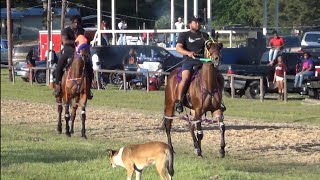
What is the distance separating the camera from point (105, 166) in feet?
44.0

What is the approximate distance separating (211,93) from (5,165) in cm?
424

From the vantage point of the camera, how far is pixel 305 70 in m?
31.9

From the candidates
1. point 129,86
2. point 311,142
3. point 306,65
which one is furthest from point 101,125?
point 129,86

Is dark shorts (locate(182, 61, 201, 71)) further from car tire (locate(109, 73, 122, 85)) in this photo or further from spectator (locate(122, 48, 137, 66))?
spectator (locate(122, 48, 137, 66))

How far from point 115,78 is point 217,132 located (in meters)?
20.0

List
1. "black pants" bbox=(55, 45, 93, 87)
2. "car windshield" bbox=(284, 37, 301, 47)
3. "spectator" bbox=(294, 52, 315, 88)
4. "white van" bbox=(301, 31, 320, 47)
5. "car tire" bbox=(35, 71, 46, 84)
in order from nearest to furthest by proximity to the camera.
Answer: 1. "black pants" bbox=(55, 45, 93, 87)
2. "spectator" bbox=(294, 52, 315, 88)
3. "white van" bbox=(301, 31, 320, 47)
4. "car tire" bbox=(35, 71, 46, 84)
5. "car windshield" bbox=(284, 37, 301, 47)

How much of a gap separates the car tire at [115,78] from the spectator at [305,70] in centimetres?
1032

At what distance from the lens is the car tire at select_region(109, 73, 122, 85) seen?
131ft

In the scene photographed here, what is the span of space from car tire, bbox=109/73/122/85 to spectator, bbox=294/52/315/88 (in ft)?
33.8

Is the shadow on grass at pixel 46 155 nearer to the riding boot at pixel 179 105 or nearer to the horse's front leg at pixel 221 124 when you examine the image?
the riding boot at pixel 179 105

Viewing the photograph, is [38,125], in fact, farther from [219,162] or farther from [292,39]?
[292,39]

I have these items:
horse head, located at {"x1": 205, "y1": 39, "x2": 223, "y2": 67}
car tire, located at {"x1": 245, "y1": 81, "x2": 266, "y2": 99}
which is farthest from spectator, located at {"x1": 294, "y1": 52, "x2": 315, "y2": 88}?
horse head, located at {"x1": 205, "y1": 39, "x2": 223, "y2": 67}

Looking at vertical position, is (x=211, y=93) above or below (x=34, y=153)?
above

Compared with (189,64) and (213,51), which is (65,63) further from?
(213,51)
